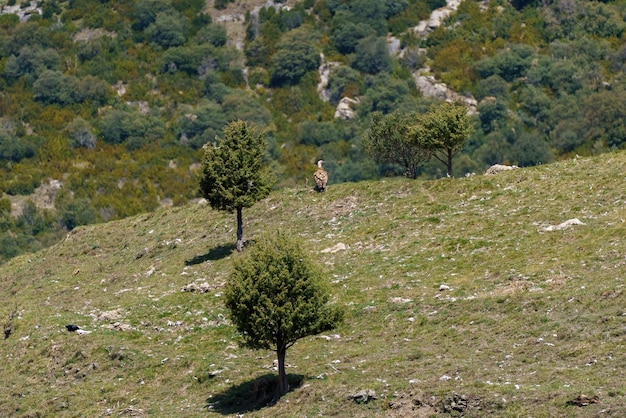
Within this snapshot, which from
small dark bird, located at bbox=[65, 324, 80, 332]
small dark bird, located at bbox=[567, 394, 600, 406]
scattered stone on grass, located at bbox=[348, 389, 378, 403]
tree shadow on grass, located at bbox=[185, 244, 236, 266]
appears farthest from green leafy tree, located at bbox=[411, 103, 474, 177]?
small dark bird, located at bbox=[567, 394, 600, 406]

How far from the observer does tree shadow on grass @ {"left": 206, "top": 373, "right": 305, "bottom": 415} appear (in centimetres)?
4322

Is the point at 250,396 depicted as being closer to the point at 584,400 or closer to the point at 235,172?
the point at 584,400

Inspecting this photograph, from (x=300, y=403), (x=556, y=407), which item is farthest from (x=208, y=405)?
(x=556, y=407)

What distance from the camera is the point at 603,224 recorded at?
2152 inches

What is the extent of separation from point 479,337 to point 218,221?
108 feet

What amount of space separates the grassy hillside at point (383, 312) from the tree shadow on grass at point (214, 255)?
22 cm

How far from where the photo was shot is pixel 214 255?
66.5 m

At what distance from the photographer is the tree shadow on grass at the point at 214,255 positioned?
216 feet

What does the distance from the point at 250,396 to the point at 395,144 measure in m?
39.4

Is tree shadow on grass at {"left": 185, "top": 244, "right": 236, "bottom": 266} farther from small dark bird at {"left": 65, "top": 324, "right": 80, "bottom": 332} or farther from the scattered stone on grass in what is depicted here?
the scattered stone on grass

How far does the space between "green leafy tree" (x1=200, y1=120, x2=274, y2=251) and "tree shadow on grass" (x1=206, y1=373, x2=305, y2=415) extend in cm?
1991

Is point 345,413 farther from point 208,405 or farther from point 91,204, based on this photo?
point 91,204

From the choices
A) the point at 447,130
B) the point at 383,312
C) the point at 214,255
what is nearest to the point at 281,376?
the point at 383,312

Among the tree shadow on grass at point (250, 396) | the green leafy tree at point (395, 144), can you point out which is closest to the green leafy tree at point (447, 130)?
the green leafy tree at point (395, 144)
